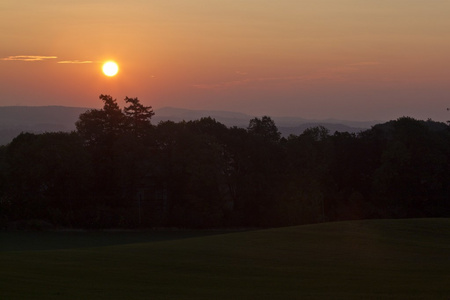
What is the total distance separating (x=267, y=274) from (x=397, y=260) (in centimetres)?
955

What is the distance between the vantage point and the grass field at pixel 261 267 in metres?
19.2

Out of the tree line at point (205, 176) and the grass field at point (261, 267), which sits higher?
the tree line at point (205, 176)

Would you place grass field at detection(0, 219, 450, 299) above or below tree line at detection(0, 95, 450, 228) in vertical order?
below

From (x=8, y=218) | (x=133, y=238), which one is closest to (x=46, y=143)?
(x=8, y=218)

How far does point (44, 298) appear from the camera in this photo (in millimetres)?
16703

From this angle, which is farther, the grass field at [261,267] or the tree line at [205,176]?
the tree line at [205,176]

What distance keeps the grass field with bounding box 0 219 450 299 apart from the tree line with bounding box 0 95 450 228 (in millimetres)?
23411

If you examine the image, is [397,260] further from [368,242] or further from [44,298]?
[44,298]

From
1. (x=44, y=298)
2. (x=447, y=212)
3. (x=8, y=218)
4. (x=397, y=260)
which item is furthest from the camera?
(x=447, y=212)

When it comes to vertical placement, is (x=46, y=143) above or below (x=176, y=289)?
above

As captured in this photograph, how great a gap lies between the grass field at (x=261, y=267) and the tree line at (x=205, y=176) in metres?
23.4

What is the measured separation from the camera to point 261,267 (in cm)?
2709

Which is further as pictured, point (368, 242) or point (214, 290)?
point (368, 242)

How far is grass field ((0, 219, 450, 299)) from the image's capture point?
63.2 feet
